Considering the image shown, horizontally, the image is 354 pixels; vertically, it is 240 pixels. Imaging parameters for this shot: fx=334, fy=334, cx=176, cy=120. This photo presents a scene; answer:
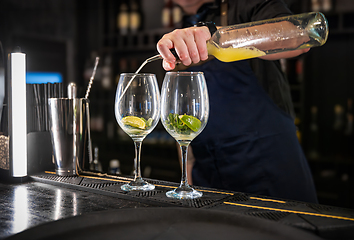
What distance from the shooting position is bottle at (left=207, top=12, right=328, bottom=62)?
2.92 feet

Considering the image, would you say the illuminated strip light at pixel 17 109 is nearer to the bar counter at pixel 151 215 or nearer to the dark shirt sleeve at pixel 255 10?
the bar counter at pixel 151 215

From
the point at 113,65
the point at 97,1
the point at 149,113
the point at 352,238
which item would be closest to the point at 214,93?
the point at 149,113

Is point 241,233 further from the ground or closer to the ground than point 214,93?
closer to the ground

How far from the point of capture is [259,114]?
1.39 meters

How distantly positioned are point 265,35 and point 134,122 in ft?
1.40

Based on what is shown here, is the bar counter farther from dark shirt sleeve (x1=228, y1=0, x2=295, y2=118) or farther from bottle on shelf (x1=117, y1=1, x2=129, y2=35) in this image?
Result: bottle on shelf (x1=117, y1=1, x2=129, y2=35)

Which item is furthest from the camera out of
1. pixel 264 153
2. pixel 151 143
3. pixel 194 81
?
pixel 151 143

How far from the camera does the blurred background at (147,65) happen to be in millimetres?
2430

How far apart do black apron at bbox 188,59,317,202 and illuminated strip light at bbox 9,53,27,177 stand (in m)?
0.66

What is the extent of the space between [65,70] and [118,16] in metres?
0.85

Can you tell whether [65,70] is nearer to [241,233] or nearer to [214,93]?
[214,93]

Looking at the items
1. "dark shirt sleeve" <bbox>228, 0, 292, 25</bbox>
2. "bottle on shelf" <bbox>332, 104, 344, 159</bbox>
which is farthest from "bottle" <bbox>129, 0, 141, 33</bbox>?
"dark shirt sleeve" <bbox>228, 0, 292, 25</bbox>

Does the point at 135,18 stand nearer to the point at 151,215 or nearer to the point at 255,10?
the point at 255,10

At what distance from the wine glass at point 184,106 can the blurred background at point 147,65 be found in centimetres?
163
